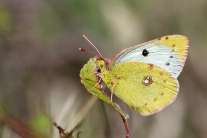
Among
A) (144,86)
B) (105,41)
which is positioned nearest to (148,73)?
(144,86)

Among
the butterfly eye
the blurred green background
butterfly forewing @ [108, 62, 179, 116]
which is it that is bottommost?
the blurred green background

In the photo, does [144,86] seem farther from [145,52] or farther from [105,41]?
[105,41]

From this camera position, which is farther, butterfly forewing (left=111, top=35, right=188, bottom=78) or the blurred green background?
the blurred green background

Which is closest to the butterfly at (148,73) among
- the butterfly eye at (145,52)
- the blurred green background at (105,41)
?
the butterfly eye at (145,52)

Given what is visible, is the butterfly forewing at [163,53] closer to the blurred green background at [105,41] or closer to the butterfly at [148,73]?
the butterfly at [148,73]

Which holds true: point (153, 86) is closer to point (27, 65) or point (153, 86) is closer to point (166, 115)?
point (166, 115)

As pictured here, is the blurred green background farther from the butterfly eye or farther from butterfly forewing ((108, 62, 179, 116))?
the butterfly eye

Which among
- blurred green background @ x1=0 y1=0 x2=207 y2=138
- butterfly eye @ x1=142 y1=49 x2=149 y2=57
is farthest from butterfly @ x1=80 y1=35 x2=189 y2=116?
blurred green background @ x1=0 y1=0 x2=207 y2=138
